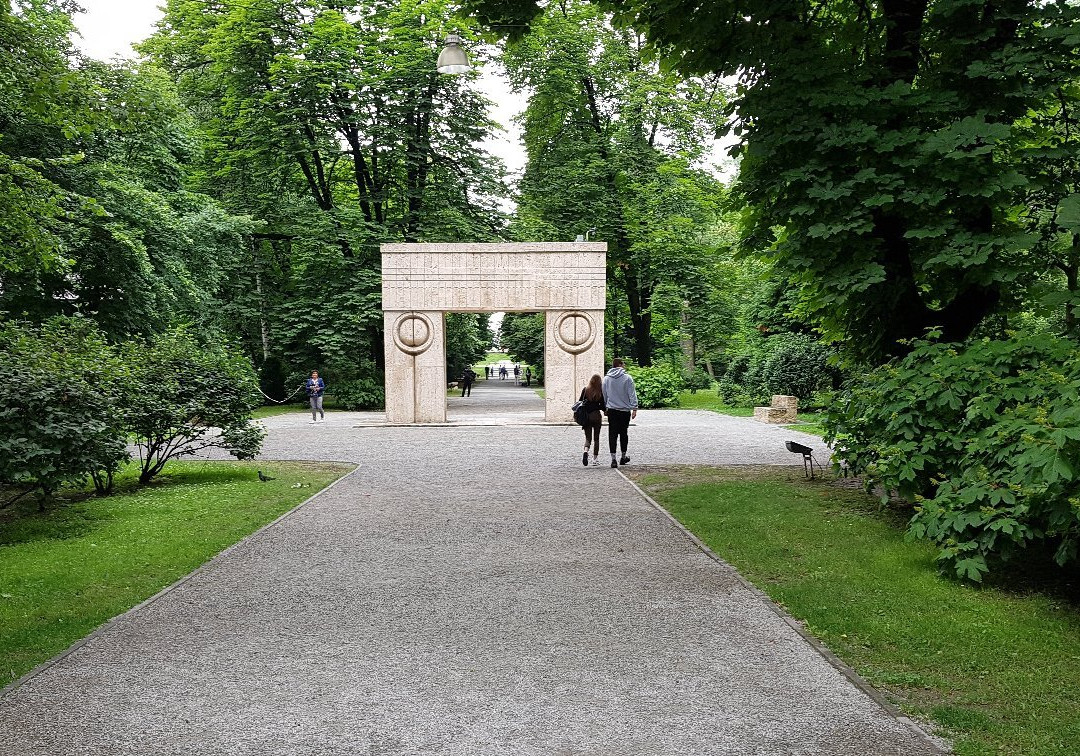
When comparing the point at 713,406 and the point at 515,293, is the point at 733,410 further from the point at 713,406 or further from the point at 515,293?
the point at 515,293

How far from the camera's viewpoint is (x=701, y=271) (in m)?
33.9

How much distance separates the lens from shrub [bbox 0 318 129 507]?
31.2 feet

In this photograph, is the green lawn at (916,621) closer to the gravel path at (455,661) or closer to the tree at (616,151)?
the gravel path at (455,661)

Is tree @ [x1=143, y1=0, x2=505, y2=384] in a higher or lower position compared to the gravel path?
higher

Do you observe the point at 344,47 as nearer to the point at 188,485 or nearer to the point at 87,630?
the point at 188,485

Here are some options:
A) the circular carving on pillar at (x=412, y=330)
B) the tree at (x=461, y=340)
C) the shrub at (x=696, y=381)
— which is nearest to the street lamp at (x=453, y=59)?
the circular carving on pillar at (x=412, y=330)

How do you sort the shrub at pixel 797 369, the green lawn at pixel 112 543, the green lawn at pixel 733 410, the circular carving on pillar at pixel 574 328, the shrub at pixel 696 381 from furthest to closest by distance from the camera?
the shrub at pixel 696 381 < the shrub at pixel 797 369 < the circular carving on pillar at pixel 574 328 < the green lawn at pixel 733 410 < the green lawn at pixel 112 543

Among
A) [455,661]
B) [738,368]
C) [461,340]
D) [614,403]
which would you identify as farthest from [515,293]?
[455,661]

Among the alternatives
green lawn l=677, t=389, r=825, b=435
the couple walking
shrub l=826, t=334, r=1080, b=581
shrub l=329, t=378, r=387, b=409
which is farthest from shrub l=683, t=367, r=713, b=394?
shrub l=826, t=334, r=1080, b=581

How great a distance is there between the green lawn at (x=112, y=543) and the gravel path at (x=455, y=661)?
13.4 inches

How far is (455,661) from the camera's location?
5.24 meters

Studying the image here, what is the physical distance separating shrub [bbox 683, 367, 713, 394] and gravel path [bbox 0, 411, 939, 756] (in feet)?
125

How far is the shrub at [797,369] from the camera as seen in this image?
28938mm

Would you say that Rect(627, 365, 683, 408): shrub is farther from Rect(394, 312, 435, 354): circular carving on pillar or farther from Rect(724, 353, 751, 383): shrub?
Rect(394, 312, 435, 354): circular carving on pillar
